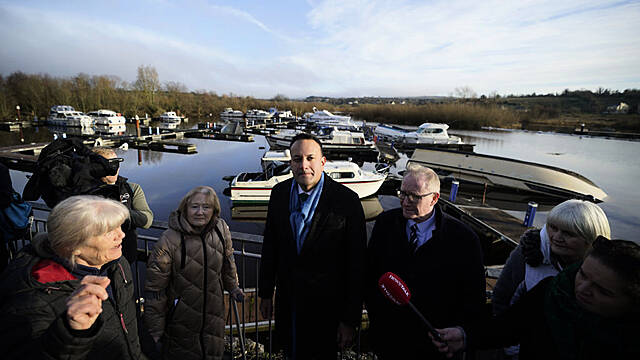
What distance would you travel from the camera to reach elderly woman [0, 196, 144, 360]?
3.56 ft

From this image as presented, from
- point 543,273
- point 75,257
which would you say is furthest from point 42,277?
point 543,273

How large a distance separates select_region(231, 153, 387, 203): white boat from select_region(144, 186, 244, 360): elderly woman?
1030cm

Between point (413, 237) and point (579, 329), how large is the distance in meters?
1.00

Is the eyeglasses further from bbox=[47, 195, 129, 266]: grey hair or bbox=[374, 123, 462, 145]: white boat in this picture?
bbox=[374, 123, 462, 145]: white boat

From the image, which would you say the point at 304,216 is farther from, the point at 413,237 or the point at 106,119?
the point at 106,119

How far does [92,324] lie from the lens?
3.74 ft

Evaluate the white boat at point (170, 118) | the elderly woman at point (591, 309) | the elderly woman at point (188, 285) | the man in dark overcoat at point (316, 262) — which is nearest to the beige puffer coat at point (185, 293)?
the elderly woman at point (188, 285)

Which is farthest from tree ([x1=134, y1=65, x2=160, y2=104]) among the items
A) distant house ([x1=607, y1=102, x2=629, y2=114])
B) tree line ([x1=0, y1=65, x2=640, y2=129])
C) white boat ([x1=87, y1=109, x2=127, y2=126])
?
distant house ([x1=607, y1=102, x2=629, y2=114])

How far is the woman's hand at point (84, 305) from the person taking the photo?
42.6 inches

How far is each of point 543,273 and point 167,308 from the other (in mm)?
2949

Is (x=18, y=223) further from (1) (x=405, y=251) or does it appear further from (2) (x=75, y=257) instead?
(1) (x=405, y=251)

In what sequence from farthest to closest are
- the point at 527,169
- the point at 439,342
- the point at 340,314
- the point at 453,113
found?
1. the point at 453,113
2. the point at 527,169
3. the point at 340,314
4. the point at 439,342

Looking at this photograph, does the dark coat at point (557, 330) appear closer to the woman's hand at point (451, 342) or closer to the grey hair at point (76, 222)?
the woman's hand at point (451, 342)

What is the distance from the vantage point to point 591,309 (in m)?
1.17
